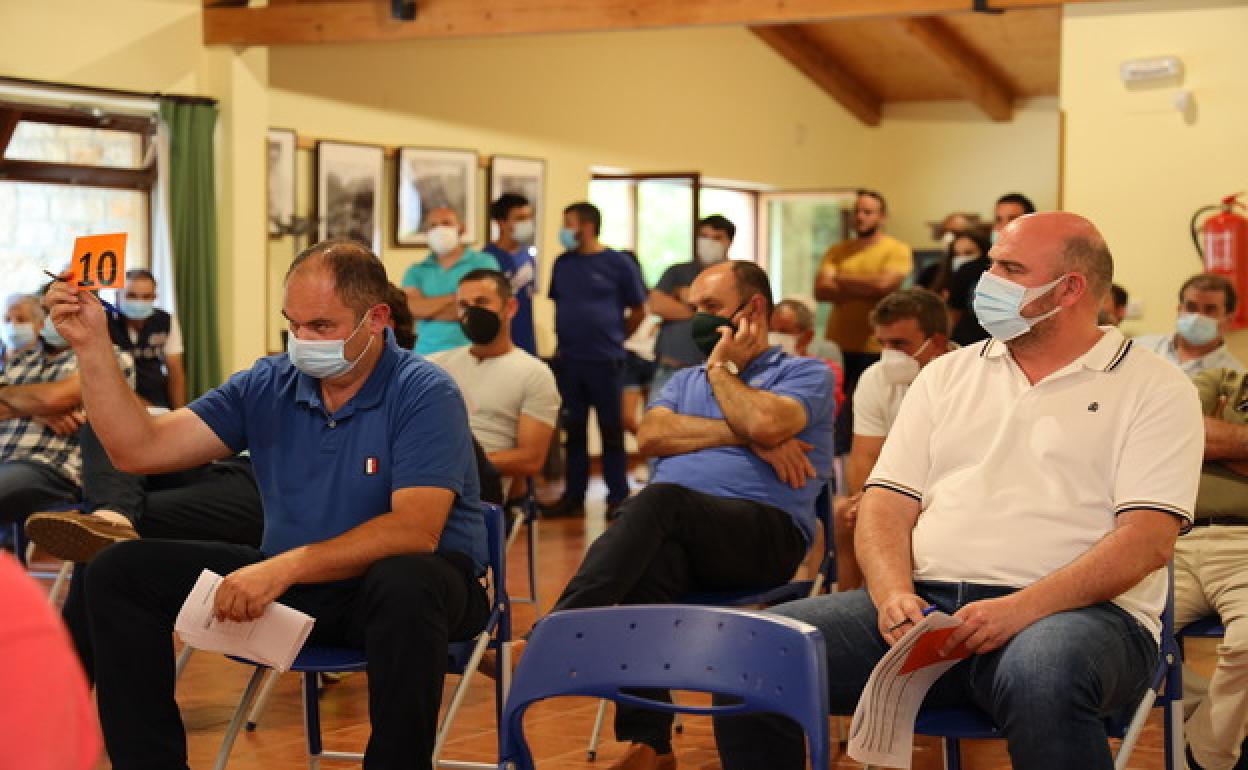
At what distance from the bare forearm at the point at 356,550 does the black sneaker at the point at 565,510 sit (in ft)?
18.4

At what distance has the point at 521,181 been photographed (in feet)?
36.5

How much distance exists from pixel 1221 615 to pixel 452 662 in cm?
175

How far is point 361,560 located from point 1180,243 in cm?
517

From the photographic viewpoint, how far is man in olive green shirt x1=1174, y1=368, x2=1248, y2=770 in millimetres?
3582

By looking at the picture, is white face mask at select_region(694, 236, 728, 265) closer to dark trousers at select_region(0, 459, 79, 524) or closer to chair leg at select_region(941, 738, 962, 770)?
dark trousers at select_region(0, 459, 79, 524)

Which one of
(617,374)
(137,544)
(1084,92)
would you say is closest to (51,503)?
(137,544)

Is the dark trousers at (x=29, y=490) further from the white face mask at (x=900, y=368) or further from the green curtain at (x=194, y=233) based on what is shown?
the green curtain at (x=194, y=233)

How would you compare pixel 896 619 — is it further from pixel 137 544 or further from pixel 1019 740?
pixel 137 544

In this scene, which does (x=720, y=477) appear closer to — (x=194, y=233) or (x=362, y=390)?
(x=362, y=390)

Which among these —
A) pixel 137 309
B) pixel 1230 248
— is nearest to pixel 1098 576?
pixel 1230 248

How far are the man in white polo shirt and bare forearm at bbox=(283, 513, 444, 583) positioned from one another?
0.72 metres

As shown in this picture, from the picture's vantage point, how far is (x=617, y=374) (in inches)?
356

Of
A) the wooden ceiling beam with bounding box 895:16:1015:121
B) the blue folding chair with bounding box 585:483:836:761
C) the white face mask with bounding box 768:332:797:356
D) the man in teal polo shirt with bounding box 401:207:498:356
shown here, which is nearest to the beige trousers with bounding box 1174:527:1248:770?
the blue folding chair with bounding box 585:483:836:761

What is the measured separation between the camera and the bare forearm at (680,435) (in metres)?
4.11
